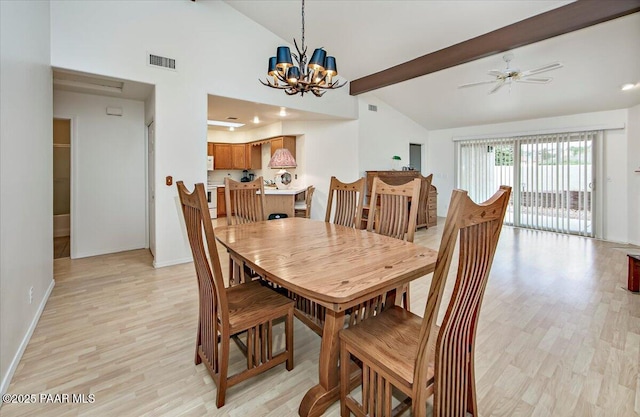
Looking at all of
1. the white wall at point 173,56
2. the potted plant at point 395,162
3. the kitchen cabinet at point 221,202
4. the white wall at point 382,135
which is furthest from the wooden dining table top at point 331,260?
the kitchen cabinet at point 221,202

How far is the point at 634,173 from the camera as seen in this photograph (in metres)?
5.06

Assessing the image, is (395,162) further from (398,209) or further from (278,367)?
(278,367)

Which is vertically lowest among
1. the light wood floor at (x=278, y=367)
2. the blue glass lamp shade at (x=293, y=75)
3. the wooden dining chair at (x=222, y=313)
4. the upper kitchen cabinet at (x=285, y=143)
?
the light wood floor at (x=278, y=367)

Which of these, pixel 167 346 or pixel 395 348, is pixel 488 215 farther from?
pixel 167 346

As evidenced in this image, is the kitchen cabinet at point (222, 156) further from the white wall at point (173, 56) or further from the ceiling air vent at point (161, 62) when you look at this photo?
the ceiling air vent at point (161, 62)

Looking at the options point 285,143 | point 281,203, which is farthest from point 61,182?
point 285,143

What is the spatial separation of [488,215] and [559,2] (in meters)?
3.79

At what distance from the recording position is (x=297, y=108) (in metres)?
5.08

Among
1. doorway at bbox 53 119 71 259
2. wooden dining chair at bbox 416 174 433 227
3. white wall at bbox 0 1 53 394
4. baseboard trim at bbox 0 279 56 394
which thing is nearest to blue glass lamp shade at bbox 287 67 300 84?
white wall at bbox 0 1 53 394

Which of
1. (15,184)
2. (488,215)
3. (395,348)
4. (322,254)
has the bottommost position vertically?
(395,348)

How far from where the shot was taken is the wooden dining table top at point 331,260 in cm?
122

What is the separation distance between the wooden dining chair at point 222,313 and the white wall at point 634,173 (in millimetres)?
6476

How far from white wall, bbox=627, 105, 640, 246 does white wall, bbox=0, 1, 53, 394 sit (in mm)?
7842

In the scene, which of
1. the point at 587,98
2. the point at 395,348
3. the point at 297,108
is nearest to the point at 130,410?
the point at 395,348
